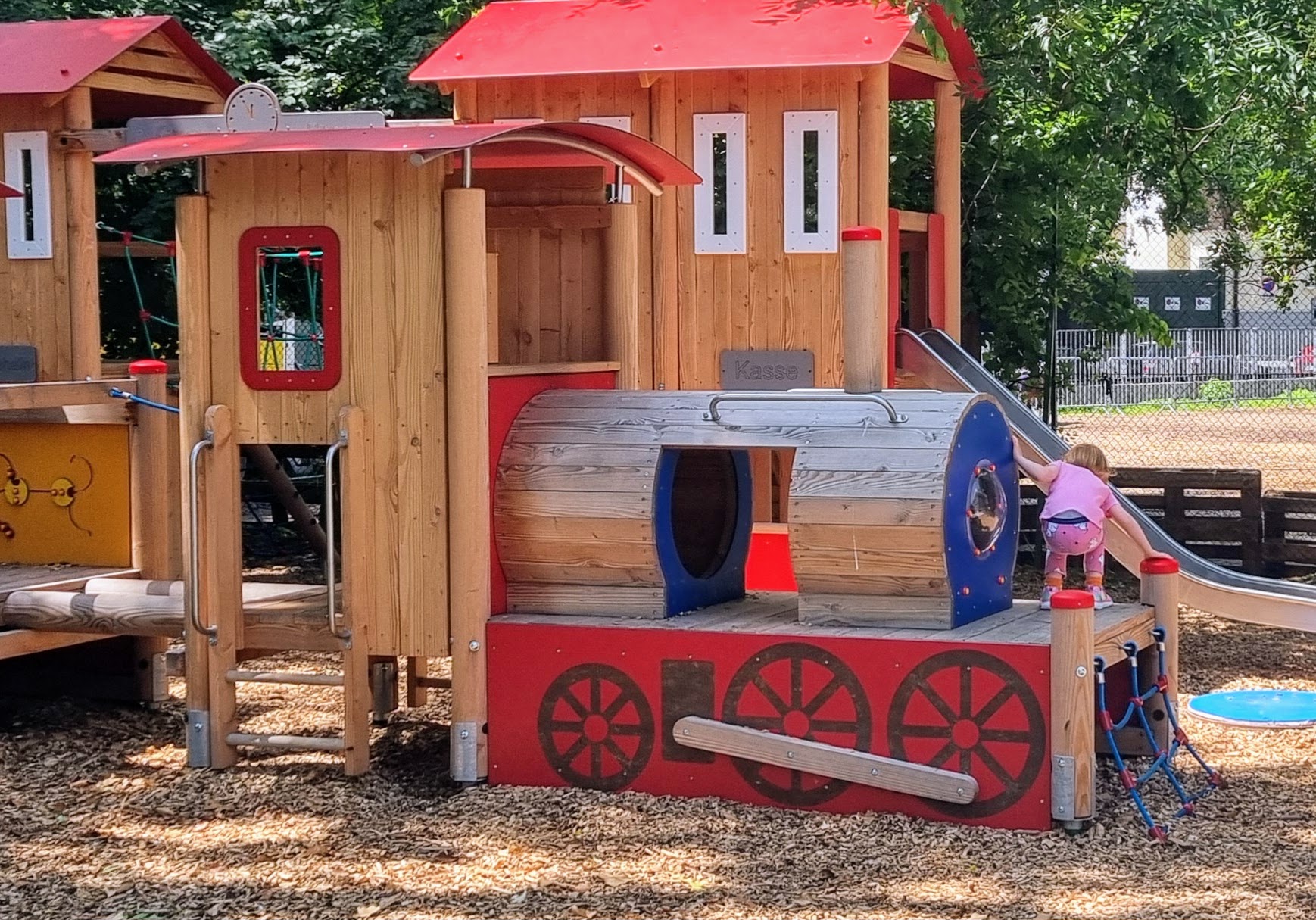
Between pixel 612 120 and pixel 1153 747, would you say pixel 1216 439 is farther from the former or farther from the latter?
pixel 1153 747

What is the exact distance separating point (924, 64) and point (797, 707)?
5.28 m

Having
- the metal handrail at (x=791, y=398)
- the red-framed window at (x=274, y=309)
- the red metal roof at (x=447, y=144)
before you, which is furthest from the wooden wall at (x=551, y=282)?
the metal handrail at (x=791, y=398)

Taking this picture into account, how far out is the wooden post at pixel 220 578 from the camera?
696cm

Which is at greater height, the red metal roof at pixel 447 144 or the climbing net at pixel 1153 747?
the red metal roof at pixel 447 144

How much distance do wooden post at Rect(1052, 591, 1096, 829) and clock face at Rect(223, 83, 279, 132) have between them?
355cm

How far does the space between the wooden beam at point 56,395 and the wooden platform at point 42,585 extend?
767 millimetres

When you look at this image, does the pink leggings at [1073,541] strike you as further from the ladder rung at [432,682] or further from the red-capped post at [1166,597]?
the ladder rung at [432,682]

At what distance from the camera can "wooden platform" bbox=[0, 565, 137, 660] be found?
7.59 meters

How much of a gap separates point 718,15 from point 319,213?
400cm

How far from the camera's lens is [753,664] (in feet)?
20.9

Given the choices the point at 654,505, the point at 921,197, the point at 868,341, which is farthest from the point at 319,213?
the point at 921,197

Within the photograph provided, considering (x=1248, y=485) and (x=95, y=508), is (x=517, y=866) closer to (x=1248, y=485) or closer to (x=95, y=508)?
(x=95, y=508)

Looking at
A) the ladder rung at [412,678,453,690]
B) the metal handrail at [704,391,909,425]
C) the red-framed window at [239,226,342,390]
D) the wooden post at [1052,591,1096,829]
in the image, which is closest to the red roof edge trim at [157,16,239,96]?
the red-framed window at [239,226,342,390]

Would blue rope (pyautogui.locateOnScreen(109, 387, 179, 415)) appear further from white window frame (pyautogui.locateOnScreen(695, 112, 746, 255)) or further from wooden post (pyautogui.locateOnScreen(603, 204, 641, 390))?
white window frame (pyautogui.locateOnScreen(695, 112, 746, 255))
